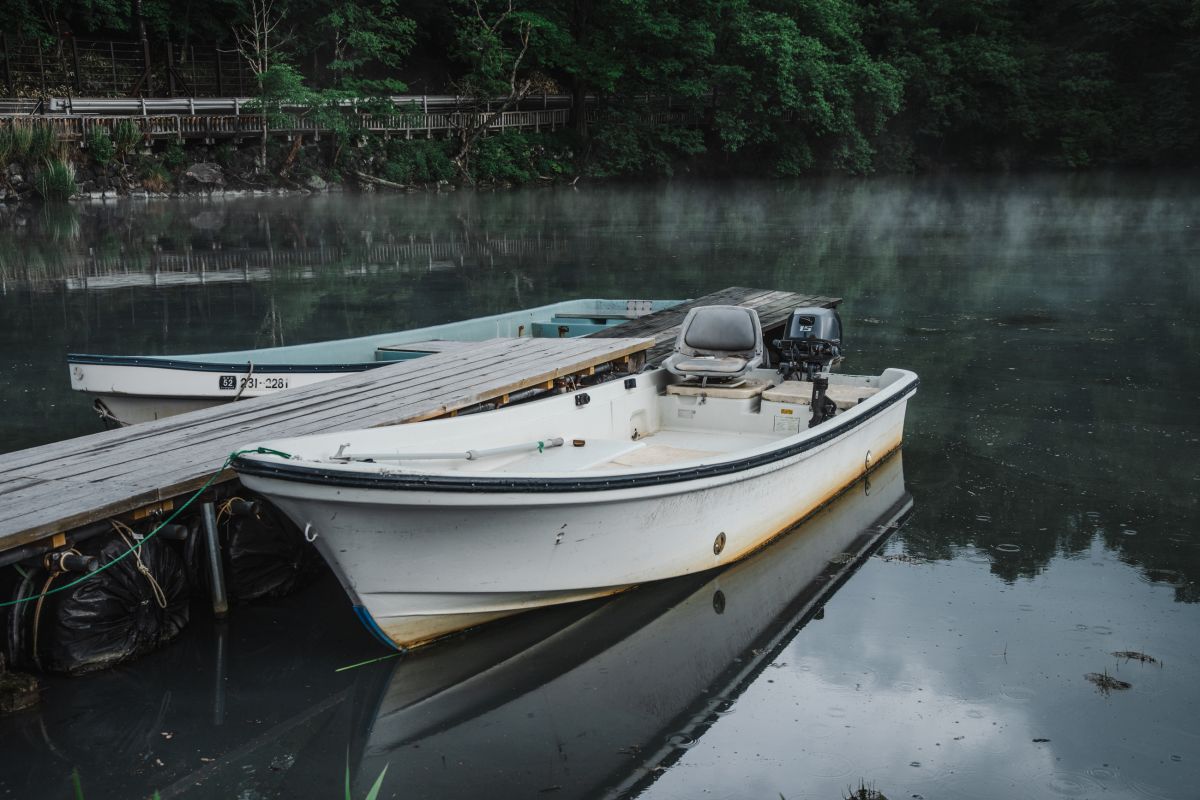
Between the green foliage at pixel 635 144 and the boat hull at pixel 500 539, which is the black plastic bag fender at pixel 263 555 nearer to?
the boat hull at pixel 500 539

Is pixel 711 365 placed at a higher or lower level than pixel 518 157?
lower

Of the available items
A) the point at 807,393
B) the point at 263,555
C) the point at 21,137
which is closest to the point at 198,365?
the point at 263,555

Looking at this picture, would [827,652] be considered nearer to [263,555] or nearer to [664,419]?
[664,419]

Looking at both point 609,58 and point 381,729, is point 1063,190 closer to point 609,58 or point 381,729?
point 609,58

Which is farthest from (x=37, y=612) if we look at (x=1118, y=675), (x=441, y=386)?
(x=1118, y=675)

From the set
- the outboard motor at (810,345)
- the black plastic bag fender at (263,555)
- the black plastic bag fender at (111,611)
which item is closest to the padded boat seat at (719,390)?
the outboard motor at (810,345)

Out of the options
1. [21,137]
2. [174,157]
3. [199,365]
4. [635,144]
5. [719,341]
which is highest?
[635,144]

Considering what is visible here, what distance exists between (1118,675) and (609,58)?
37.8m

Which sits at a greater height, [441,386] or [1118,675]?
[441,386]

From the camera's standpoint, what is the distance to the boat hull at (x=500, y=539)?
532 centimetres

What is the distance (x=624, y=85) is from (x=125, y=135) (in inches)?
707

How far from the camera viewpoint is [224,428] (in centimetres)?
696

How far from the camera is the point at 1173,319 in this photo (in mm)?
15281

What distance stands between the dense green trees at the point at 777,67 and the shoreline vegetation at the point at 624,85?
0.29 feet
